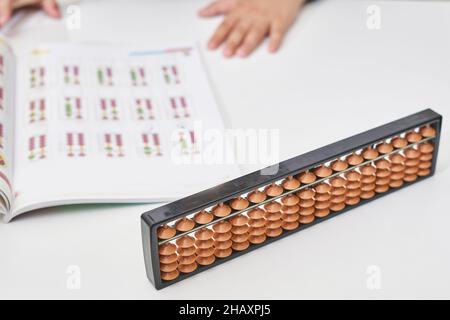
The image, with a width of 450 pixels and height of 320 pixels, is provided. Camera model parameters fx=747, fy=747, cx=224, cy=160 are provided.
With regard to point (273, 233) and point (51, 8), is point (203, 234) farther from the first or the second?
point (51, 8)

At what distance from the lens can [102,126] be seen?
3.72 ft

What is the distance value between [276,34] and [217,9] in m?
0.17

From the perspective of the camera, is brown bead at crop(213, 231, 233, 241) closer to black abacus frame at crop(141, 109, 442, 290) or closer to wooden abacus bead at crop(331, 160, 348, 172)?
black abacus frame at crop(141, 109, 442, 290)

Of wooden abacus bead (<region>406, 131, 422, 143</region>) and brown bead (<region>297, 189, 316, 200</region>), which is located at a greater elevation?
wooden abacus bead (<region>406, 131, 422, 143</region>)

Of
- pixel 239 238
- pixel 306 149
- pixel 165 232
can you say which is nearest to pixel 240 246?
pixel 239 238

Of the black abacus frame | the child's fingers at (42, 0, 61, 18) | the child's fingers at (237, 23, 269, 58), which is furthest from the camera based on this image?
the child's fingers at (42, 0, 61, 18)

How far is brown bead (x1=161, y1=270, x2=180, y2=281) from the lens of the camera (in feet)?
2.91

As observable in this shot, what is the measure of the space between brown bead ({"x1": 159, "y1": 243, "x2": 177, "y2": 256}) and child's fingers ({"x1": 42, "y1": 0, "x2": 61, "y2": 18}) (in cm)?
75

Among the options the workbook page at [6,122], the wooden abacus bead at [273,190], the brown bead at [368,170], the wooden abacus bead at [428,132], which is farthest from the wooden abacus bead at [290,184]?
the workbook page at [6,122]

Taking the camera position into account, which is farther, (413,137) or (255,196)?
(413,137)

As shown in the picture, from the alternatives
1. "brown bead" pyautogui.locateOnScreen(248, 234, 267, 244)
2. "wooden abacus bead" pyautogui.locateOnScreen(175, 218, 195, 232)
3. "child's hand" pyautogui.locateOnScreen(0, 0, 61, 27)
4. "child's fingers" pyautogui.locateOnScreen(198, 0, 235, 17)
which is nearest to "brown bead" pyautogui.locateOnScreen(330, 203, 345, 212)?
"brown bead" pyautogui.locateOnScreen(248, 234, 267, 244)

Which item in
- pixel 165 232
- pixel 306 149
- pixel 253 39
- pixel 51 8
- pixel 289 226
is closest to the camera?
pixel 165 232

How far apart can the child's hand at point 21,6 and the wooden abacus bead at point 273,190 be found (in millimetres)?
732

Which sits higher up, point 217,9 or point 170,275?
point 217,9
